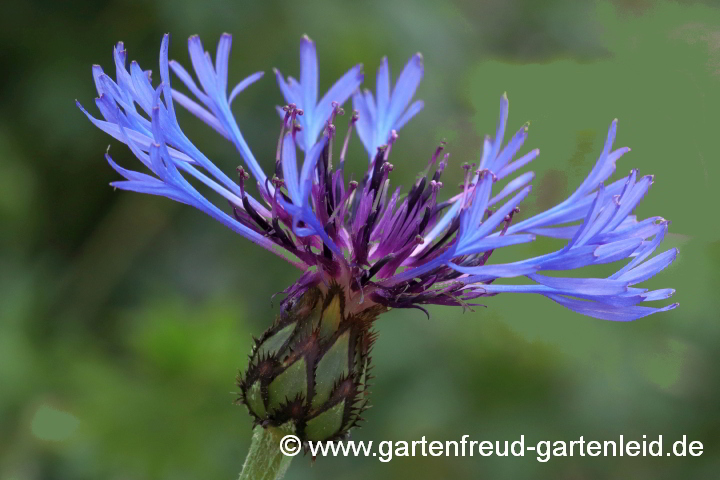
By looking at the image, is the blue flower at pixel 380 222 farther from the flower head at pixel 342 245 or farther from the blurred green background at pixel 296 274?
the blurred green background at pixel 296 274

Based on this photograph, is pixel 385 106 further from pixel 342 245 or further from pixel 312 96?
pixel 342 245

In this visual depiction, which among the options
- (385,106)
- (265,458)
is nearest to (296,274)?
(385,106)

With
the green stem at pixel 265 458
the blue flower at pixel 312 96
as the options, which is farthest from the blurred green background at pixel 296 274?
the green stem at pixel 265 458

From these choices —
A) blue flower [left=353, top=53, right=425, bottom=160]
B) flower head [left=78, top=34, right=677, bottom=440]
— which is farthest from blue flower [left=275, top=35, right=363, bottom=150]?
flower head [left=78, top=34, right=677, bottom=440]

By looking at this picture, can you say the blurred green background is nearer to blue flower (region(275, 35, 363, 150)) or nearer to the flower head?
blue flower (region(275, 35, 363, 150))

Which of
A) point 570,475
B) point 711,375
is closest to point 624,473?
point 570,475

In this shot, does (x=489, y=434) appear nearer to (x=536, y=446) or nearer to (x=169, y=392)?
(x=536, y=446)
